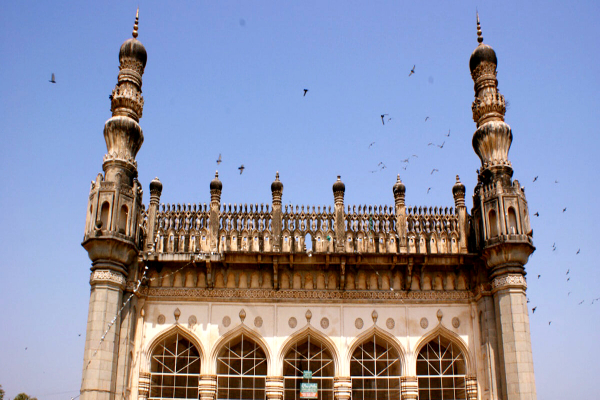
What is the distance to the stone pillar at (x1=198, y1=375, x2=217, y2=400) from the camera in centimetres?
1645

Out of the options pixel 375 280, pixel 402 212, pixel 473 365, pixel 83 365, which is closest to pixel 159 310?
pixel 83 365

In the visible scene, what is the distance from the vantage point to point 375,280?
17.6 metres

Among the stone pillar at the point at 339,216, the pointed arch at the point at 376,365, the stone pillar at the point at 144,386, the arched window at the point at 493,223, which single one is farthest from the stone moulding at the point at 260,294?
the arched window at the point at 493,223

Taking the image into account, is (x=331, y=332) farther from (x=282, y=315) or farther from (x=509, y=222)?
(x=509, y=222)

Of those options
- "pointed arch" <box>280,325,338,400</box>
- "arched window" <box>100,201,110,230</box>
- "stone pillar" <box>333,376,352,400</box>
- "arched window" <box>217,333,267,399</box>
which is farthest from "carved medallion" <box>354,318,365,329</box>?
"arched window" <box>100,201,110,230</box>

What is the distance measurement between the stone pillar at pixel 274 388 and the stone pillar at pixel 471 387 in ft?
16.7

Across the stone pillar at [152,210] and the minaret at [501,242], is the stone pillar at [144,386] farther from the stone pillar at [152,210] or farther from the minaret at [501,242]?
the minaret at [501,242]

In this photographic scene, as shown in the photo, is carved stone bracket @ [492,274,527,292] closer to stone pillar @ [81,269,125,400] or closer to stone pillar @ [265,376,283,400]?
stone pillar @ [265,376,283,400]

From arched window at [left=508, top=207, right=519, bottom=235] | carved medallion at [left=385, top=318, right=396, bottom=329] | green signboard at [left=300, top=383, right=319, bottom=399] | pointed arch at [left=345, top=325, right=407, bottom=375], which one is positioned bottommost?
green signboard at [left=300, top=383, right=319, bottom=399]

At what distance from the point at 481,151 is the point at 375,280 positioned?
15.8 feet

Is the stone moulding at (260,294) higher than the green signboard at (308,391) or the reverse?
higher

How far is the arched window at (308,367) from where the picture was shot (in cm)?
1683

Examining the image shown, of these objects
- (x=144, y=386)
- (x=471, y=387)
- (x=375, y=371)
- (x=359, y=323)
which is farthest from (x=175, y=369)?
(x=471, y=387)

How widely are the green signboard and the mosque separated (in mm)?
39
